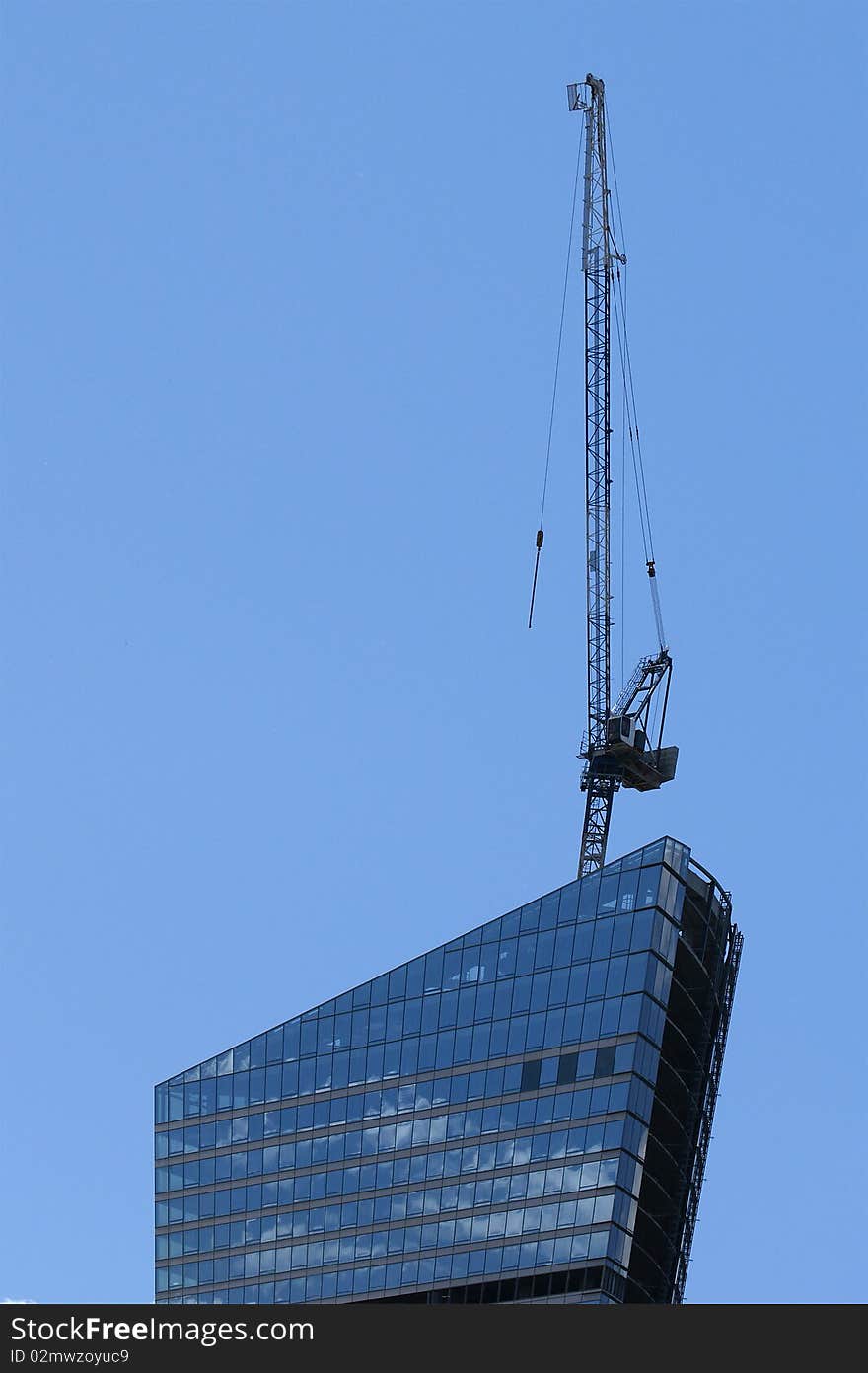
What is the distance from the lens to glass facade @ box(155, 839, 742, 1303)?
15775 cm

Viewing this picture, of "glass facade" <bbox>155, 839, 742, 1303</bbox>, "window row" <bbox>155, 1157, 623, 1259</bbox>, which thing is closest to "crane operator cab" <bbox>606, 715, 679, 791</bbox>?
"glass facade" <bbox>155, 839, 742, 1303</bbox>

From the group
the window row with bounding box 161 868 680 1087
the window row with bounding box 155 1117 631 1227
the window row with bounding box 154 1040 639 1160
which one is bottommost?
the window row with bounding box 155 1117 631 1227

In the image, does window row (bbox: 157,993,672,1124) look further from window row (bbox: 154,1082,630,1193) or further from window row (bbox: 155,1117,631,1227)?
window row (bbox: 155,1117,631,1227)

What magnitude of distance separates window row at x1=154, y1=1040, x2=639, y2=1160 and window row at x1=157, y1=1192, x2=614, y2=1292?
744 cm

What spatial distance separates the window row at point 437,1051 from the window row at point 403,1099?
2.94ft

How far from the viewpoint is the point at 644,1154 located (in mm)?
157750

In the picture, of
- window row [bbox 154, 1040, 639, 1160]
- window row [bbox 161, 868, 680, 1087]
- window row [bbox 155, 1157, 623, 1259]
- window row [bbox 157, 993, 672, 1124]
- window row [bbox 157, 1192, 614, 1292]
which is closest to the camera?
window row [bbox 157, 1192, 614, 1292]

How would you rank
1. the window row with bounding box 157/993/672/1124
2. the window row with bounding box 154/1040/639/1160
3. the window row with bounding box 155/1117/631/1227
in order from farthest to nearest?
1. the window row with bounding box 154/1040/639/1160
2. the window row with bounding box 157/993/672/1124
3. the window row with bounding box 155/1117/631/1227

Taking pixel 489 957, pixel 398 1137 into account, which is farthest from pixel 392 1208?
pixel 489 957

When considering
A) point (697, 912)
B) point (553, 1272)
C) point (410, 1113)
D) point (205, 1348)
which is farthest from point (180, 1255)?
point (205, 1348)

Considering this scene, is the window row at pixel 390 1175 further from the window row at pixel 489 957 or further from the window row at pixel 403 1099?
the window row at pixel 489 957

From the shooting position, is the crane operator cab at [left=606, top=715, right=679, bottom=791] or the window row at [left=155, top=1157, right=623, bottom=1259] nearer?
the window row at [left=155, top=1157, right=623, bottom=1259]

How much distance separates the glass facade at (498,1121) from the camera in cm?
15775

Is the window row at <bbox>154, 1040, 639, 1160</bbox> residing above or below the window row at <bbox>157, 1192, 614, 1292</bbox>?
above
